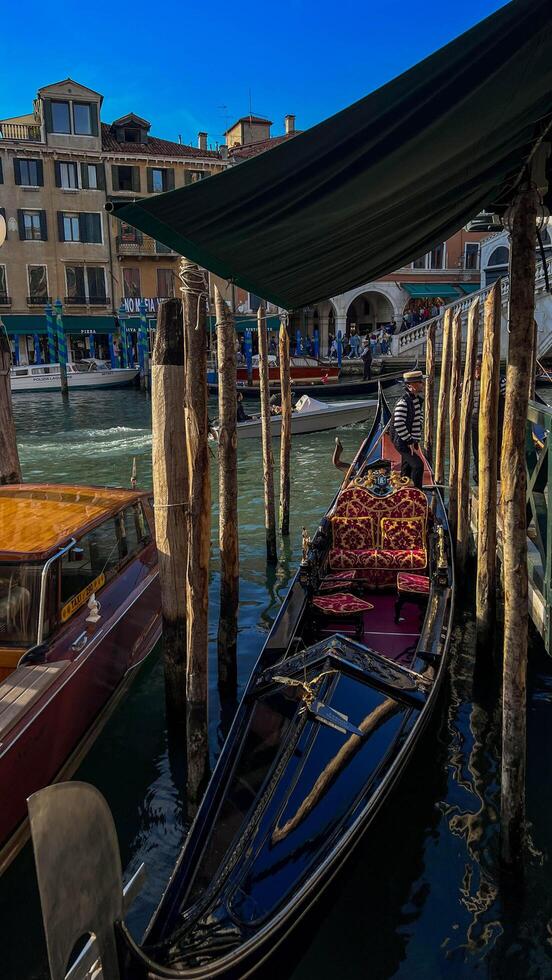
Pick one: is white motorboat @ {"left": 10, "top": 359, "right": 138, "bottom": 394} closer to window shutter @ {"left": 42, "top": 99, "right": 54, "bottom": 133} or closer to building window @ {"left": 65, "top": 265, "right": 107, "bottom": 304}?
building window @ {"left": 65, "top": 265, "right": 107, "bottom": 304}

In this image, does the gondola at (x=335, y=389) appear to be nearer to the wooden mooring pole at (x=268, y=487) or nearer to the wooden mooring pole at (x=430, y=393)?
the wooden mooring pole at (x=430, y=393)

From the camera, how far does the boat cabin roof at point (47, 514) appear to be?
11.4 ft

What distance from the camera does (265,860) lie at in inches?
95.2

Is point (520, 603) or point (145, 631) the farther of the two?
point (145, 631)

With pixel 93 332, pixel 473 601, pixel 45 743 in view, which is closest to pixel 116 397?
pixel 93 332

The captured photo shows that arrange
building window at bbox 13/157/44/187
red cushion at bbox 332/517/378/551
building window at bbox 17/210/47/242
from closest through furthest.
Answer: red cushion at bbox 332/517/378/551, building window at bbox 13/157/44/187, building window at bbox 17/210/47/242

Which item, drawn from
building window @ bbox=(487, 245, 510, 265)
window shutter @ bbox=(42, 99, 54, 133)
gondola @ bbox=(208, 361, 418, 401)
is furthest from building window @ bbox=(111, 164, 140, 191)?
building window @ bbox=(487, 245, 510, 265)

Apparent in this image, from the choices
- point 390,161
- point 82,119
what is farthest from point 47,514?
point 82,119

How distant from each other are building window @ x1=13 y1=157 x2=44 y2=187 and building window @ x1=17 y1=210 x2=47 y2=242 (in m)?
0.92

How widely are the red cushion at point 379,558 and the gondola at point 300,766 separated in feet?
0.47

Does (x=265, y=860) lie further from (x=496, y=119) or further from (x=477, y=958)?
(x=496, y=119)

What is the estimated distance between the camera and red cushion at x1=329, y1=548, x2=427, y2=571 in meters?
4.96

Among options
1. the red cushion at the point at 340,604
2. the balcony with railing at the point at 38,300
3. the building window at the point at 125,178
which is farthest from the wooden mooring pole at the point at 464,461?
the building window at the point at 125,178

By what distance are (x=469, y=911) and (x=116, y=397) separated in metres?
21.3
